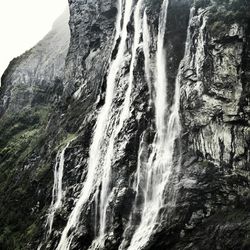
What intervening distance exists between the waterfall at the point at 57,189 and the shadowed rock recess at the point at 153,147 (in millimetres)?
167

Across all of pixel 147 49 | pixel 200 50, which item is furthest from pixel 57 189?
pixel 200 50

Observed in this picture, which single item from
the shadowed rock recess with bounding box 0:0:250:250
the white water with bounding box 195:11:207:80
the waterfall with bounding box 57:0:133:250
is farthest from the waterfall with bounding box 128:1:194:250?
the waterfall with bounding box 57:0:133:250

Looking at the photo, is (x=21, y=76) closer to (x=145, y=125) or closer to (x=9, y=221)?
(x=9, y=221)

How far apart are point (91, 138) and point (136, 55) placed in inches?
318

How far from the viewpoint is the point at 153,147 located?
35844 millimetres

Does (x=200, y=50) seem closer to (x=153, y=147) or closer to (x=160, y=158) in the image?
(x=153, y=147)

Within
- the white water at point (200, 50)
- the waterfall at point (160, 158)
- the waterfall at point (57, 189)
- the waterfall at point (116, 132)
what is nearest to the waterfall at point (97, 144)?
the waterfall at point (116, 132)

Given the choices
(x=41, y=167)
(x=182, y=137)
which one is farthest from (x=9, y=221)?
(x=182, y=137)

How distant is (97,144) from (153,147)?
7972 mm

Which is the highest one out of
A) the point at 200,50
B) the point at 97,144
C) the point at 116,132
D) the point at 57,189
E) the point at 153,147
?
the point at 200,50

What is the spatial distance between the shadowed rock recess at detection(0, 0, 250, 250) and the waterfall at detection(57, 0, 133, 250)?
0.15m

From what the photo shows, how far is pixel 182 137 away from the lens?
3419 centimetres

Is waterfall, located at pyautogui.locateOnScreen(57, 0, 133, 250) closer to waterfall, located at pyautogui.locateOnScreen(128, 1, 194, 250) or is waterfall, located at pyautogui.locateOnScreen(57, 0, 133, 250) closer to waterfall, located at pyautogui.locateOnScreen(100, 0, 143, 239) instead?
waterfall, located at pyautogui.locateOnScreen(100, 0, 143, 239)

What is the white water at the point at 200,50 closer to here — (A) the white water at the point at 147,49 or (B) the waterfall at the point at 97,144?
(A) the white water at the point at 147,49
